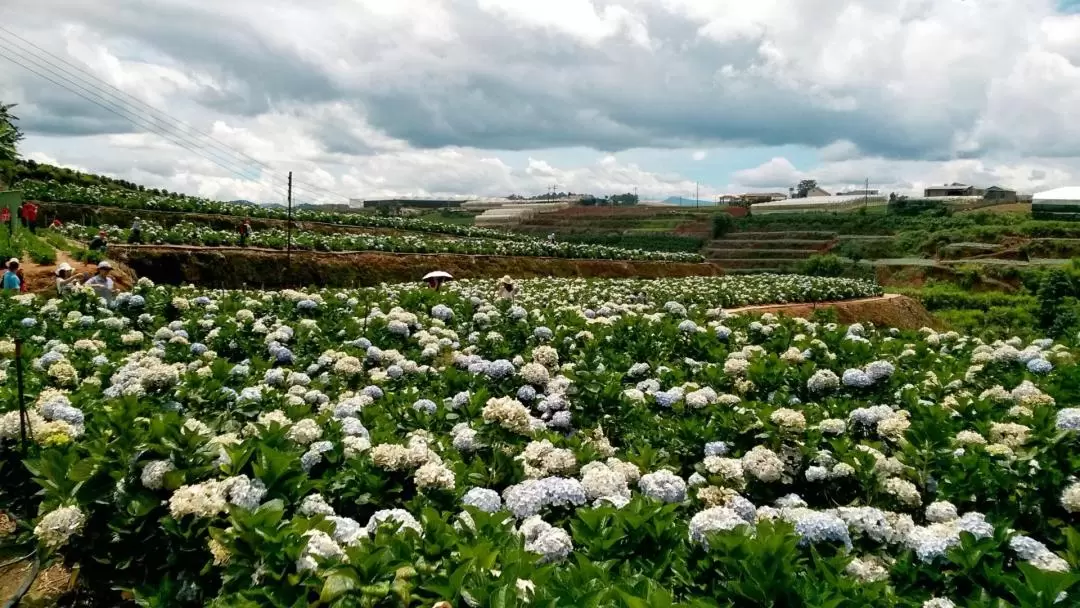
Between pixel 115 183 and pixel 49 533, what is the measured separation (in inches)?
1969

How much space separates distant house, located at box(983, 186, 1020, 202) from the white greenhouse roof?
2337cm

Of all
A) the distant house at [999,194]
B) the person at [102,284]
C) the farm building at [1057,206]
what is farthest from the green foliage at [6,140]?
the distant house at [999,194]

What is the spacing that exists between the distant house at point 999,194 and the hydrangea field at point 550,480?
94.6m

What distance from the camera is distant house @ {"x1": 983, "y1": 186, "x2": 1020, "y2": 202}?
86.0 m

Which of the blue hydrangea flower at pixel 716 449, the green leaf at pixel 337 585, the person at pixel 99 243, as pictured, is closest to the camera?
the green leaf at pixel 337 585

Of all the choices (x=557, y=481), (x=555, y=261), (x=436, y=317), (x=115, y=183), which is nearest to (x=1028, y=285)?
(x=555, y=261)

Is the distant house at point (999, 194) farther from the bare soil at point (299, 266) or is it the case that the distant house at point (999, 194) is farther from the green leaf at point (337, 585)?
the green leaf at point (337, 585)

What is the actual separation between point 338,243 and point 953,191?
9186 centimetres

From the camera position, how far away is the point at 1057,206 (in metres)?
56.5

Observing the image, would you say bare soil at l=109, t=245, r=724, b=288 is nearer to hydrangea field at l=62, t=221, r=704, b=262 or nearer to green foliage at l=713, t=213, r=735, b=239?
hydrangea field at l=62, t=221, r=704, b=262

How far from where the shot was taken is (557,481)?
3357mm

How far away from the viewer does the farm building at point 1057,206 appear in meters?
54.6

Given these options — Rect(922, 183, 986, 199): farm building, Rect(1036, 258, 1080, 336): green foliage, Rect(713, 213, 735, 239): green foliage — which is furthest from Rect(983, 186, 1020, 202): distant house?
Rect(1036, 258, 1080, 336): green foliage

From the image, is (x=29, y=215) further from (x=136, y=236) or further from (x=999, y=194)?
(x=999, y=194)
